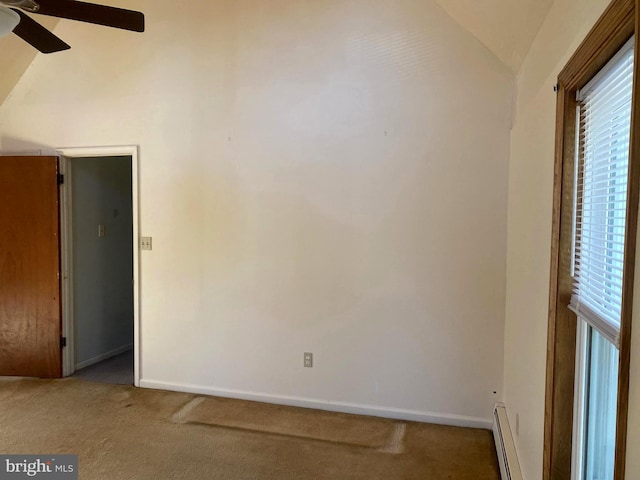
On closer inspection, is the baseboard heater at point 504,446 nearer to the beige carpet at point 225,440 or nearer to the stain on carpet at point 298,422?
the beige carpet at point 225,440

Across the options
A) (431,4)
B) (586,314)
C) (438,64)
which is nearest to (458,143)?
(438,64)

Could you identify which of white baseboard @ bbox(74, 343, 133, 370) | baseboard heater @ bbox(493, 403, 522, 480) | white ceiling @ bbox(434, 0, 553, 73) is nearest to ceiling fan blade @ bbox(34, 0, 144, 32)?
white ceiling @ bbox(434, 0, 553, 73)

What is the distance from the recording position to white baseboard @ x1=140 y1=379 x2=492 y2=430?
9.14 feet

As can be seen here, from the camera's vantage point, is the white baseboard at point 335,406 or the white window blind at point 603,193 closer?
the white window blind at point 603,193

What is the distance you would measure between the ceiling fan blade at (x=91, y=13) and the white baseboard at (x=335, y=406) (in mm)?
2552

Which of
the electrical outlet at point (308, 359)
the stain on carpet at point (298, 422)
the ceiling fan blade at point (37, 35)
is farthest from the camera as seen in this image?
the electrical outlet at point (308, 359)

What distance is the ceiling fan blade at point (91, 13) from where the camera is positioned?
1.75 m

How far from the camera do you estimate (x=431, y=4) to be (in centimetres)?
267

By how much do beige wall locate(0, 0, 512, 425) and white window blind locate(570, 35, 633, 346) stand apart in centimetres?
126

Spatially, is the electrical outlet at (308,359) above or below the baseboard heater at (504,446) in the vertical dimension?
above

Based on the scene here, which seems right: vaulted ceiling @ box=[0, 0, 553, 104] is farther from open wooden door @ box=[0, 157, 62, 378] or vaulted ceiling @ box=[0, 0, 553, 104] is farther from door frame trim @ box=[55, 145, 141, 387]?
open wooden door @ box=[0, 157, 62, 378]

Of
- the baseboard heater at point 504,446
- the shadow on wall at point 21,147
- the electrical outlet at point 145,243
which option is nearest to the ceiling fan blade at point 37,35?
the electrical outlet at point 145,243

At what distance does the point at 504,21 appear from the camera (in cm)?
209

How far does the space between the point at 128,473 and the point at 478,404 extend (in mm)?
2183
